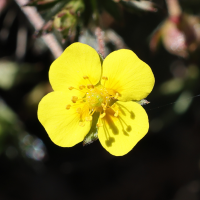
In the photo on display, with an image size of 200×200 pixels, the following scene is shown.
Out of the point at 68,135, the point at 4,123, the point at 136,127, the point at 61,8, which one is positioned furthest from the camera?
the point at 4,123

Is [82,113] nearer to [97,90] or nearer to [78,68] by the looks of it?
[97,90]

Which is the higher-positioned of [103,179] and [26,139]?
[26,139]

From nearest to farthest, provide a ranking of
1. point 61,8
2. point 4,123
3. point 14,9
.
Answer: point 61,8 < point 4,123 < point 14,9

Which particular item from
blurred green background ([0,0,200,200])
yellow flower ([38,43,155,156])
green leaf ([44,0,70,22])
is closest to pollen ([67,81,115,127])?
yellow flower ([38,43,155,156])

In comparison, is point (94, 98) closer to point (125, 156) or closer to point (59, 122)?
point (59, 122)

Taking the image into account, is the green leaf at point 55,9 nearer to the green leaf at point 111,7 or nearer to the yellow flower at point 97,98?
the green leaf at point 111,7

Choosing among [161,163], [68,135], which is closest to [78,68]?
[68,135]

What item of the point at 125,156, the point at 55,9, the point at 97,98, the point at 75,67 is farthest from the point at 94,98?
the point at 125,156
